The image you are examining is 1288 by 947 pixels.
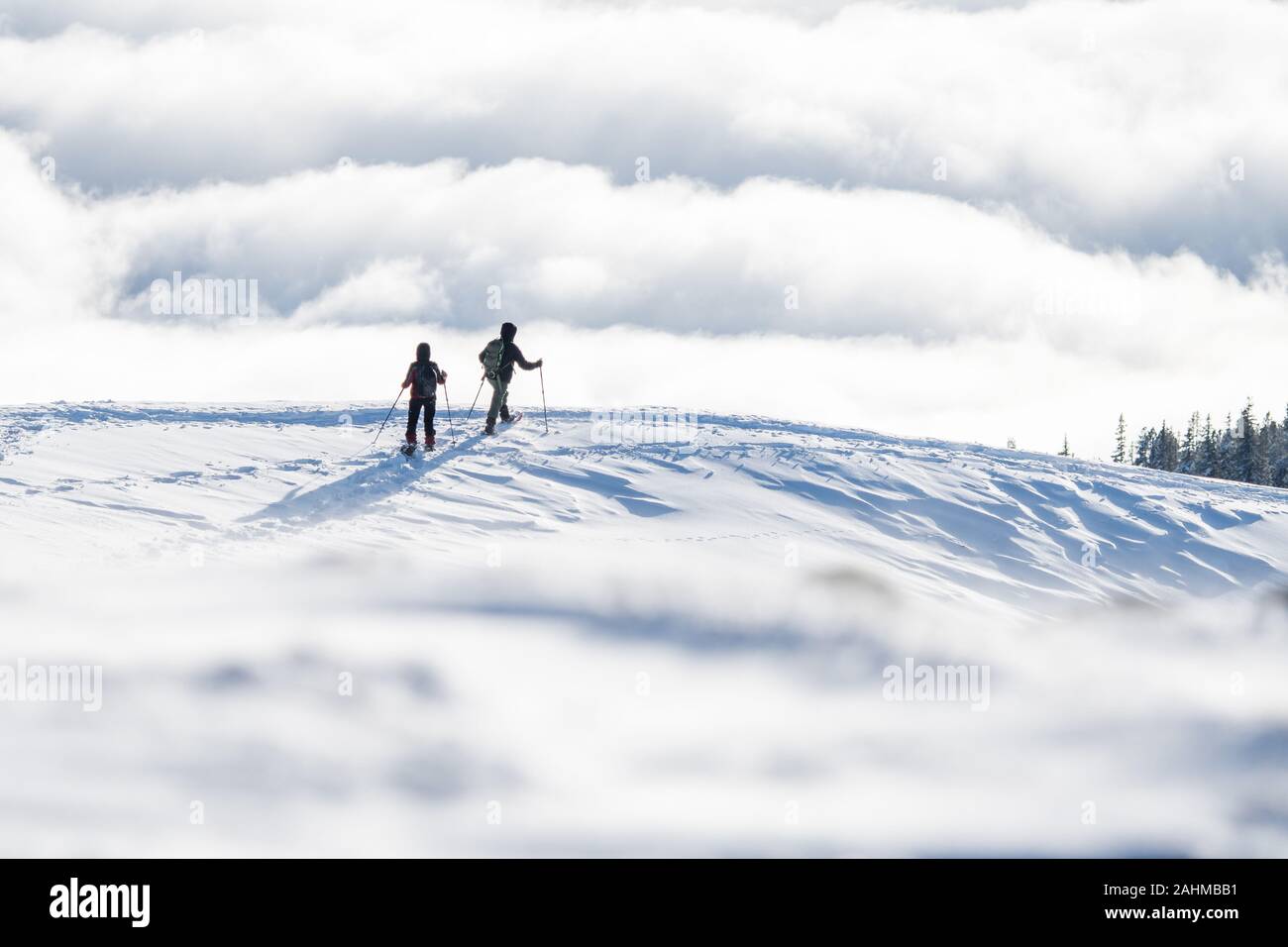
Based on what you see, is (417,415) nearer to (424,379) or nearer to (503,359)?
(424,379)

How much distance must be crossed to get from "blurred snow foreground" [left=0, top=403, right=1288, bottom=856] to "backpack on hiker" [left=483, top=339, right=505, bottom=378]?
1356 millimetres

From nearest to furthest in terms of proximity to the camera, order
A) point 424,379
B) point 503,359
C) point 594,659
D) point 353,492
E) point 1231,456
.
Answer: point 594,659, point 353,492, point 424,379, point 503,359, point 1231,456

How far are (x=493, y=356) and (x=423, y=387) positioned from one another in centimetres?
195

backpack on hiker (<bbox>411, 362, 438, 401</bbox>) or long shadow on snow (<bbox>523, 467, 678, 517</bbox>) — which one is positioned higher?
backpack on hiker (<bbox>411, 362, 438, 401</bbox>)

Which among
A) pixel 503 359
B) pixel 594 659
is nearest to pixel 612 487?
pixel 503 359

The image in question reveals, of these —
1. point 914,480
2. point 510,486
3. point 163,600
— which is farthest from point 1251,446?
point 163,600

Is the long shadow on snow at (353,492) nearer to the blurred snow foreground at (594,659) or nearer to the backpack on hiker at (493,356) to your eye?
the blurred snow foreground at (594,659)

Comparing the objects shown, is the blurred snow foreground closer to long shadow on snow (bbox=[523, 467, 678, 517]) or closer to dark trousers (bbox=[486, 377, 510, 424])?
long shadow on snow (bbox=[523, 467, 678, 517])

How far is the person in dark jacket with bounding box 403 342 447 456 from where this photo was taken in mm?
18391

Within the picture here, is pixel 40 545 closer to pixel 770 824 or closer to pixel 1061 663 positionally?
pixel 770 824

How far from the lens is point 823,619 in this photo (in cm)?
1530

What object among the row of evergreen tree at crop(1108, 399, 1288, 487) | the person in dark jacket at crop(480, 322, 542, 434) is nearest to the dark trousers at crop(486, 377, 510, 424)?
the person in dark jacket at crop(480, 322, 542, 434)

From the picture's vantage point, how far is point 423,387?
18.5 meters

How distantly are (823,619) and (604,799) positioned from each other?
15.2ft
